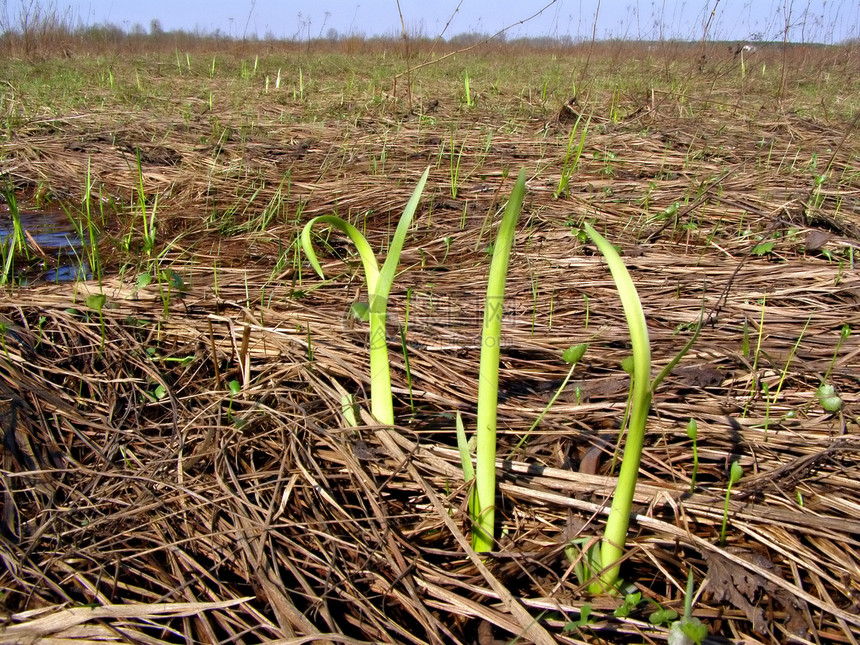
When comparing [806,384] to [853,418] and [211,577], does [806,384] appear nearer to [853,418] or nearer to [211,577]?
[853,418]

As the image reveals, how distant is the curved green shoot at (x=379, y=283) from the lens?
981mm

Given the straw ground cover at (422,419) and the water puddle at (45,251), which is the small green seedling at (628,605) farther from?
the water puddle at (45,251)

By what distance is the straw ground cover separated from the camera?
2.74 ft

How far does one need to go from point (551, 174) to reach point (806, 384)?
168cm

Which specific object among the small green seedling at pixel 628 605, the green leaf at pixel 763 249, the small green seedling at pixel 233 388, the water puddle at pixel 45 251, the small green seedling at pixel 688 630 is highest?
the green leaf at pixel 763 249

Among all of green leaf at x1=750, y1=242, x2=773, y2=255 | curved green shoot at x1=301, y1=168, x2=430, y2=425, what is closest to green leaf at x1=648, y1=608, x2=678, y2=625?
curved green shoot at x1=301, y1=168, x2=430, y2=425

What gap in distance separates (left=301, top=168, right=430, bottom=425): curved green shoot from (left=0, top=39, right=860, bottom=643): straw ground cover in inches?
2.7

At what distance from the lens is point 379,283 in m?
1.01

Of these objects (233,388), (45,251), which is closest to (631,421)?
(233,388)

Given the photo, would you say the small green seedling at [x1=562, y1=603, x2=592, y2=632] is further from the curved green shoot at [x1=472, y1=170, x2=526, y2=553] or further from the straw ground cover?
the curved green shoot at [x1=472, y1=170, x2=526, y2=553]

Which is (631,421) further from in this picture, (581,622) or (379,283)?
(379,283)

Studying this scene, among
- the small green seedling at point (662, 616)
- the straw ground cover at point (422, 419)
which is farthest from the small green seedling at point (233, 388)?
the small green seedling at point (662, 616)

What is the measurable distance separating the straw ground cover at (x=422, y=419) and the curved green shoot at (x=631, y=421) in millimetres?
62

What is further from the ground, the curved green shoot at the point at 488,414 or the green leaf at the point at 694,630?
the curved green shoot at the point at 488,414
